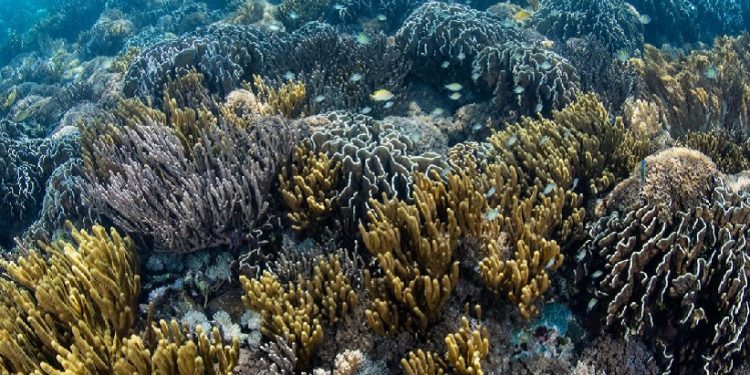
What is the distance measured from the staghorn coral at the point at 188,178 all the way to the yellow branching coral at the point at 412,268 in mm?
1419

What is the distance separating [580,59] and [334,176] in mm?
6811

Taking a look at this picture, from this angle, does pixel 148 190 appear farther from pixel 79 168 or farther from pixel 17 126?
pixel 17 126

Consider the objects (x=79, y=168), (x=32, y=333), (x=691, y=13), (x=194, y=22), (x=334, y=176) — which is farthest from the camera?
(x=194, y=22)

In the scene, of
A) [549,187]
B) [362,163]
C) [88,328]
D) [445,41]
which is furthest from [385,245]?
[445,41]

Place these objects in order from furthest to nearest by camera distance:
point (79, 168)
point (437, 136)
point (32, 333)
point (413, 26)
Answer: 1. point (413, 26)
2. point (437, 136)
3. point (79, 168)
4. point (32, 333)

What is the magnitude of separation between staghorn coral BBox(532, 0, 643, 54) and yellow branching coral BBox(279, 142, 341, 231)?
33.1 feet

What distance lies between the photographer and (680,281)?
356cm

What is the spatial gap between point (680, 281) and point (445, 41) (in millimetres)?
6172

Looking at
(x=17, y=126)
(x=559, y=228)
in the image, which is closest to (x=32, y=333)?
(x=559, y=228)

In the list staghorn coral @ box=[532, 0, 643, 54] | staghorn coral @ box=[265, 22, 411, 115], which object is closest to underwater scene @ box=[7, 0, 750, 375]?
staghorn coral @ box=[265, 22, 411, 115]

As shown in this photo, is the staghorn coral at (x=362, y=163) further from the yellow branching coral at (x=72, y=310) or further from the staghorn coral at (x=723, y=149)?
the staghorn coral at (x=723, y=149)

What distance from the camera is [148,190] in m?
4.23

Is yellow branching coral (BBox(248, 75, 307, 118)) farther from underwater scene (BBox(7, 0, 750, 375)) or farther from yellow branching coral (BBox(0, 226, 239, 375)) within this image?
yellow branching coral (BBox(0, 226, 239, 375))

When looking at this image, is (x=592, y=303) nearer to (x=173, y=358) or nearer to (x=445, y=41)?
(x=173, y=358)
